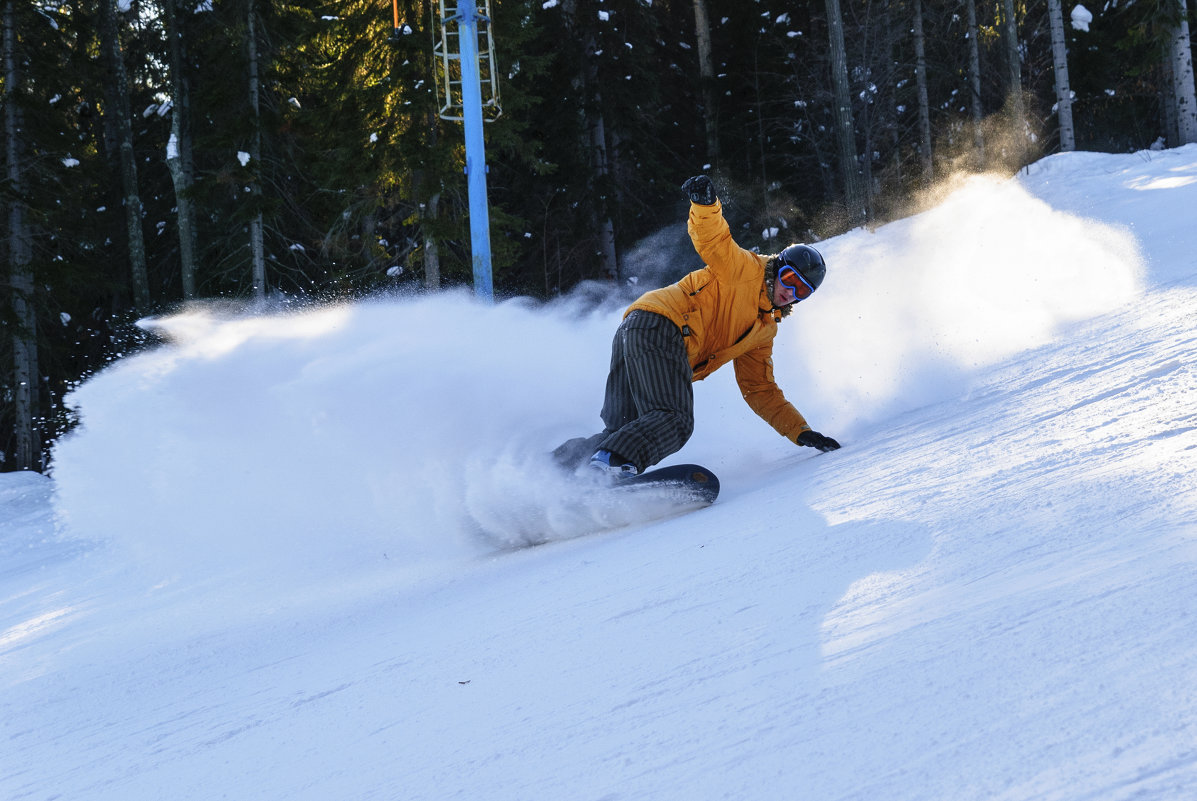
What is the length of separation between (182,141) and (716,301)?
18683 mm

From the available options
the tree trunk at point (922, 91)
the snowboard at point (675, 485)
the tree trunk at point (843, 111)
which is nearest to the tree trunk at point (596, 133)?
the tree trunk at point (843, 111)

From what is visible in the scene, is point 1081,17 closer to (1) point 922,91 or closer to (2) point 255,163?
(1) point 922,91

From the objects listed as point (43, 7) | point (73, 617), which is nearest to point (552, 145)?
point (43, 7)

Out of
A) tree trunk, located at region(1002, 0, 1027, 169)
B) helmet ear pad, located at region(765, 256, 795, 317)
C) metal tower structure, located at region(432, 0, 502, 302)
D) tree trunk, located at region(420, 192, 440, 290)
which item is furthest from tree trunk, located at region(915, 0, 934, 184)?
helmet ear pad, located at region(765, 256, 795, 317)

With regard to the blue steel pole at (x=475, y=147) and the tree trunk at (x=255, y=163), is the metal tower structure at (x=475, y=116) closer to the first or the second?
the blue steel pole at (x=475, y=147)

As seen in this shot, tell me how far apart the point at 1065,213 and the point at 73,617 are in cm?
1017

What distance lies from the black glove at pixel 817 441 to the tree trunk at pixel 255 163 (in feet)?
49.2

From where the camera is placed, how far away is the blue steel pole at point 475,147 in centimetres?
1015

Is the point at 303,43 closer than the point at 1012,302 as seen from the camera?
No

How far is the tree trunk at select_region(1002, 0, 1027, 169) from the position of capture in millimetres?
19047

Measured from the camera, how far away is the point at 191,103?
20.7 meters

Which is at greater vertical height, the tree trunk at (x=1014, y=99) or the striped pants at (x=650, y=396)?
the tree trunk at (x=1014, y=99)

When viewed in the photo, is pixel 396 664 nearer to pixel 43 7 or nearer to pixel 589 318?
pixel 589 318

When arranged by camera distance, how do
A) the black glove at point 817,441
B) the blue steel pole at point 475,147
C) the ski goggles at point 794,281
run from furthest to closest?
the blue steel pole at point 475,147 → the black glove at point 817,441 → the ski goggles at point 794,281
